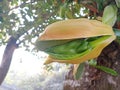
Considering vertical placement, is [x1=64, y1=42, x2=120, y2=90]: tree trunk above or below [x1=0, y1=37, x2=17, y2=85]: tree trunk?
above

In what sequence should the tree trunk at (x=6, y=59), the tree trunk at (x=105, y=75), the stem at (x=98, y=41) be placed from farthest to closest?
the tree trunk at (x=6, y=59), the tree trunk at (x=105, y=75), the stem at (x=98, y=41)

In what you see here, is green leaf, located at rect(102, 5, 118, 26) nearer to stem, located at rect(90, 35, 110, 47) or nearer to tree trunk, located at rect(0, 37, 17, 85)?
stem, located at rect(90, 35, 110, 47)

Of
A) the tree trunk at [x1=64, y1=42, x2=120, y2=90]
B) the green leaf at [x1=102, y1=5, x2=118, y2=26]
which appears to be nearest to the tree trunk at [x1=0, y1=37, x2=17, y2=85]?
the tree trunk at [x1=64, y1=42, x2=120, y2=90]

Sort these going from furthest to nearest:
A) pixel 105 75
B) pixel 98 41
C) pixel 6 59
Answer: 1. pixel 6 59
2. pixel 105 75
3. pixel 98 41

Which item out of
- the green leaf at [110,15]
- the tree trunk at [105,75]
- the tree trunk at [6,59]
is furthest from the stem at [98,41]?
the tree trunk at [6,59]

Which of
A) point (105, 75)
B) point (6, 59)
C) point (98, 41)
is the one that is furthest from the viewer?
point (6, 59)

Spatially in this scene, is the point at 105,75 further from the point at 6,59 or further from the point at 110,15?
the point at 6,59

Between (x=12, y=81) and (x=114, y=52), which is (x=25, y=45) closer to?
(x=114, y=52)

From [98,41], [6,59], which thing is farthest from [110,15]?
[6,59]

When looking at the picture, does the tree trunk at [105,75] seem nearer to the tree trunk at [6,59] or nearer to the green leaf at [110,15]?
the green leaf at [110,15]

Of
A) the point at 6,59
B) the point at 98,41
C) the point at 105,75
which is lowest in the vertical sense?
the point at 6,59

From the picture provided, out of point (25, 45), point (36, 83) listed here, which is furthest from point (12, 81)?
point (25, 45)
